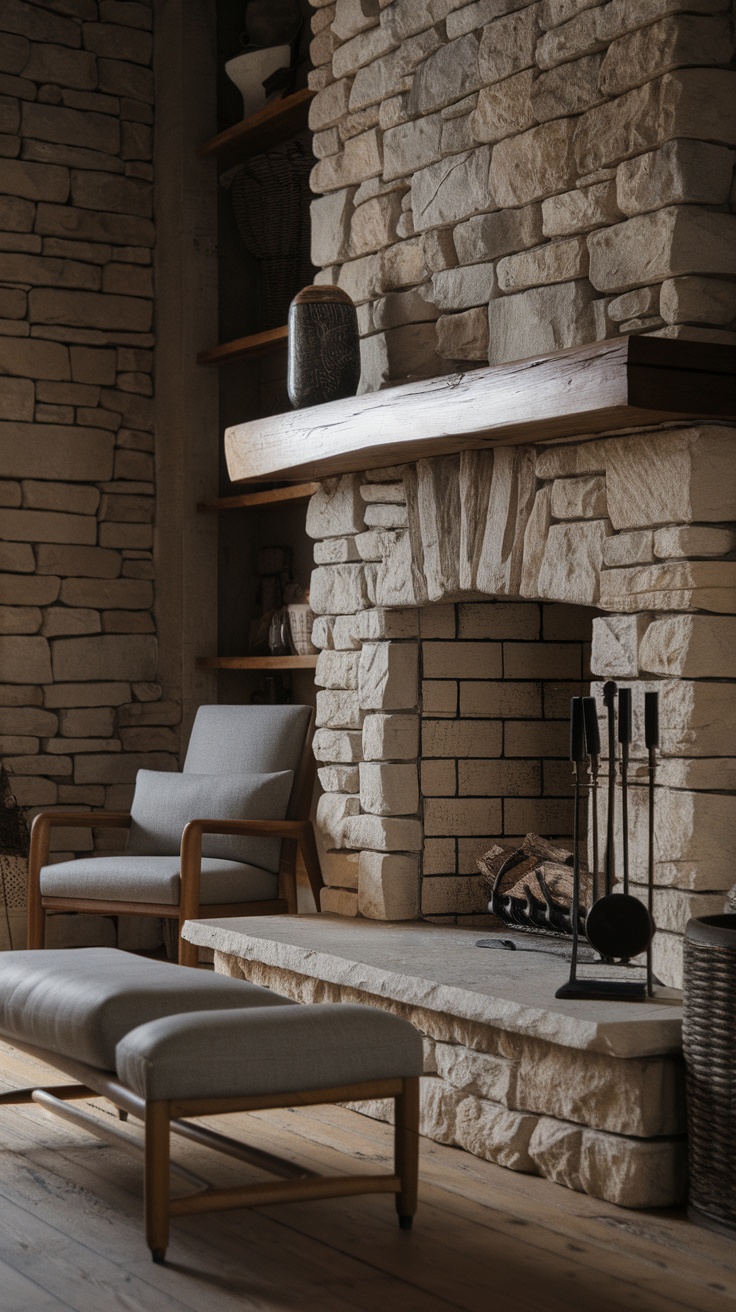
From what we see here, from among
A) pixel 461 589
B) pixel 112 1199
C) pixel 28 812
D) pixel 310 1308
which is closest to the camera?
pixel 310 1308

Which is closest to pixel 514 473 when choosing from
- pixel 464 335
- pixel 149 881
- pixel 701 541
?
pixel 464 335

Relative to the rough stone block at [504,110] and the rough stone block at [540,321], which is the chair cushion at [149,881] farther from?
the rough stone block at [504,110]

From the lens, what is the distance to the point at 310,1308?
2.43 meters

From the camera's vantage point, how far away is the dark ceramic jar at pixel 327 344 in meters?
4.37

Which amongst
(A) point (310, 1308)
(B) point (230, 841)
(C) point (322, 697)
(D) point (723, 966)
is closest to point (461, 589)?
(C) point (322, 697)

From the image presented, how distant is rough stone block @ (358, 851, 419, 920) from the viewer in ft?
14.4

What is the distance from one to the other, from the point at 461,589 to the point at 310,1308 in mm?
2105

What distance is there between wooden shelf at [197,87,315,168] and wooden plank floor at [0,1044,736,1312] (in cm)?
349

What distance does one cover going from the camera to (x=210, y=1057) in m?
2.62

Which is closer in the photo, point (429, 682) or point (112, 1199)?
point (112, 1199)

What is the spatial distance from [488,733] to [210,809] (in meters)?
0.98

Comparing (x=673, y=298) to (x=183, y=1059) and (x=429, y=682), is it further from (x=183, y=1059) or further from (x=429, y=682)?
(x=183, y=1059)

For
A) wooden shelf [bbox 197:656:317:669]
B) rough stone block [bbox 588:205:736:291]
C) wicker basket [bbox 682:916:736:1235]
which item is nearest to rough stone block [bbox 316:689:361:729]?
wooden shelf [bbox 197:656:317:669]

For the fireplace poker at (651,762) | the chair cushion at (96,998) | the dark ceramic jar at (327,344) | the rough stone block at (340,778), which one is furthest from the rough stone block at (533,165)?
the chair cushion at (96,998)
